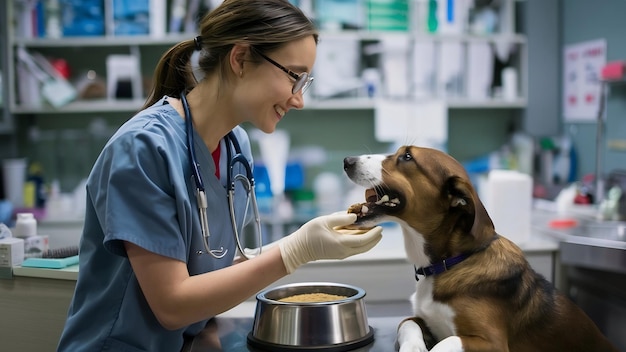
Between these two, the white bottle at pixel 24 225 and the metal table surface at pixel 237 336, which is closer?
the metal table surface at pixel 237 336

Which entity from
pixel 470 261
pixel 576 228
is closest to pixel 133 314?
pixel 470 261

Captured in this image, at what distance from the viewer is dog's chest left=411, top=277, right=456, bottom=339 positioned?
128cm

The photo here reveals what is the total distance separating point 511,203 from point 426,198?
4.11ft

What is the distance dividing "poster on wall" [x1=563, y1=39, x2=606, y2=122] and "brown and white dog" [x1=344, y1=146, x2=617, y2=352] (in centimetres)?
214

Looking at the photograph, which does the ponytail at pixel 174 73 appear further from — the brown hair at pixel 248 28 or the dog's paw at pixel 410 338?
the dog's paw at pixel 410 338

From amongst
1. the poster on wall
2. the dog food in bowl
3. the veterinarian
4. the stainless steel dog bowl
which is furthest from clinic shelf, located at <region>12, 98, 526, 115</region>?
the stainless steel dog bowl

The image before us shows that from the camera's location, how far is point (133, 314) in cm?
126

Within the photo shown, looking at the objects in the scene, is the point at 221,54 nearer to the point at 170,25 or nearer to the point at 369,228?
the point at 369,228

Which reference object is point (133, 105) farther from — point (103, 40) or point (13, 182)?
point (13, 182)

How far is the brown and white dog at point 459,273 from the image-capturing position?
1257mm

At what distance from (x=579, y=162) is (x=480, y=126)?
664 millimetres

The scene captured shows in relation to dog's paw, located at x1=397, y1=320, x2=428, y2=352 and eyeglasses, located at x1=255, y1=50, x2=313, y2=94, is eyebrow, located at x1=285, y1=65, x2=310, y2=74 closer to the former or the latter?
eyeglasses, located at x1=255, y1=50, x2=313, y2=94

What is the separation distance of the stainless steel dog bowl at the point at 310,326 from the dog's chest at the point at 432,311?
12 centimetres

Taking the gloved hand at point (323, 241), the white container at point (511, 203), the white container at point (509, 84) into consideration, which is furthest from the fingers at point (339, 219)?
the white container at point (509, 84)
